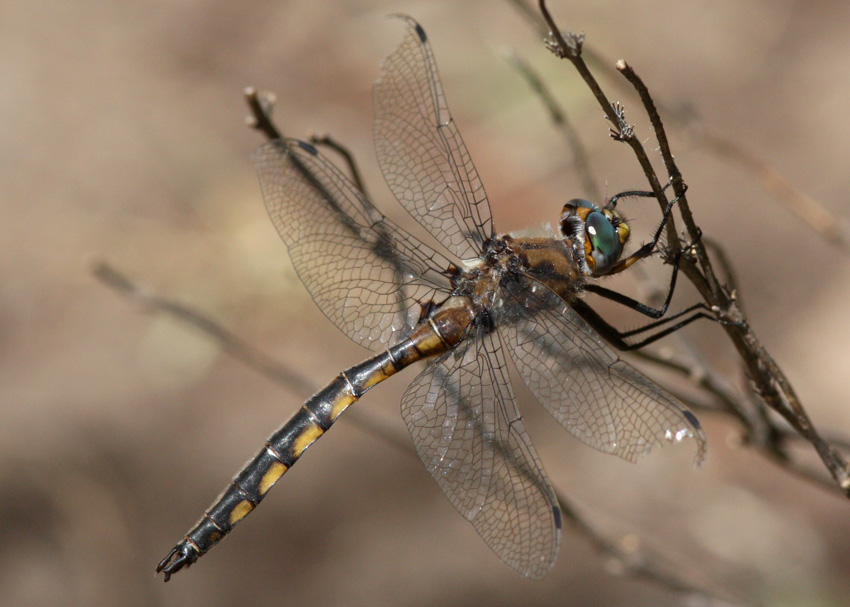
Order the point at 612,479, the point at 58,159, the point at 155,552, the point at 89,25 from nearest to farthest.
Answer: the point at 155,552, the point at 612,479, the point at 58,159, the point at 89,25

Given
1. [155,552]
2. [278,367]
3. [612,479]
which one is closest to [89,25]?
[155,552]

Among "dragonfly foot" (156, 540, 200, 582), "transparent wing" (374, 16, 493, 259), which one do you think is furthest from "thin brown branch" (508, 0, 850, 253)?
"dragonfly foot" (156, 540, 200, 582)

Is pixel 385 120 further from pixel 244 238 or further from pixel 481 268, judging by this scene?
pixel 244 238

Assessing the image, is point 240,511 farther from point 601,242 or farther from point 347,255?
point 601,242

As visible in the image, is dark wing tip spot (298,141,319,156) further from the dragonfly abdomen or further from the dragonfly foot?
the dragonfly foot

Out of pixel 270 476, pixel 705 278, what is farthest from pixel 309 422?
pixel 705 278

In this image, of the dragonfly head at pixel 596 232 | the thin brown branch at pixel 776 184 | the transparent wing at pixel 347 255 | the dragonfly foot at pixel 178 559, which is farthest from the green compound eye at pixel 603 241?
the dragonfly foot at pixel 178 559
